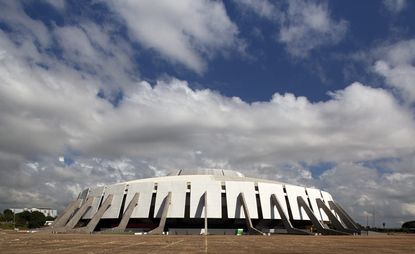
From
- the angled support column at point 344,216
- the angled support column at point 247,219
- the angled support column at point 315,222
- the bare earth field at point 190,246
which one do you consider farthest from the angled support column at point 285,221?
the bare earth field at point 190,246

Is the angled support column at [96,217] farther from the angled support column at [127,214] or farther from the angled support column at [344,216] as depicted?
the angled support column at [344,216]

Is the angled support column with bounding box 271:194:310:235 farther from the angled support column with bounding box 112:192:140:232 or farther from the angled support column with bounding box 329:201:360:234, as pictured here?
the angled support column with bounding box 112:192:140:232

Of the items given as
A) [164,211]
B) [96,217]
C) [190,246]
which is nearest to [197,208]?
[164,211]

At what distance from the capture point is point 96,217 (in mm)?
57688

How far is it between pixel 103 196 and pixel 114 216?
5468 mm

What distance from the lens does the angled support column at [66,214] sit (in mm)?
61266

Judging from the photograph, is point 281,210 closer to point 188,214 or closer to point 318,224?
point 318,224

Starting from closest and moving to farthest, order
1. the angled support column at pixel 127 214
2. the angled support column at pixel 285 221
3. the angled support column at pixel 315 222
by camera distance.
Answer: the angled support column at pixel 285 221
the angled support column at pixel 127 214
the angled support column at pixel 315 222

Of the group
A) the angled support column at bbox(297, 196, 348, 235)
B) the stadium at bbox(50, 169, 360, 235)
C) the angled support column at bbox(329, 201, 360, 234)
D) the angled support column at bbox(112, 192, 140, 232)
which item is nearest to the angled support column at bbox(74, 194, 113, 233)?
the stadium at bbox(50, 169, 360, 235)

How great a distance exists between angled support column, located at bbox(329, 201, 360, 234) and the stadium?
6234 millimetres

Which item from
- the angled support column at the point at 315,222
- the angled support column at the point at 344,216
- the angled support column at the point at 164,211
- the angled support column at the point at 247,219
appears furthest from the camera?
the angled support column at the point at 344,216

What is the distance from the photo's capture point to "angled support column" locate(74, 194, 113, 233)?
55.0 meters

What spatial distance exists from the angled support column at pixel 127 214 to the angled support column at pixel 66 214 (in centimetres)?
1125

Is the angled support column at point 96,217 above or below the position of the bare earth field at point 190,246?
above
